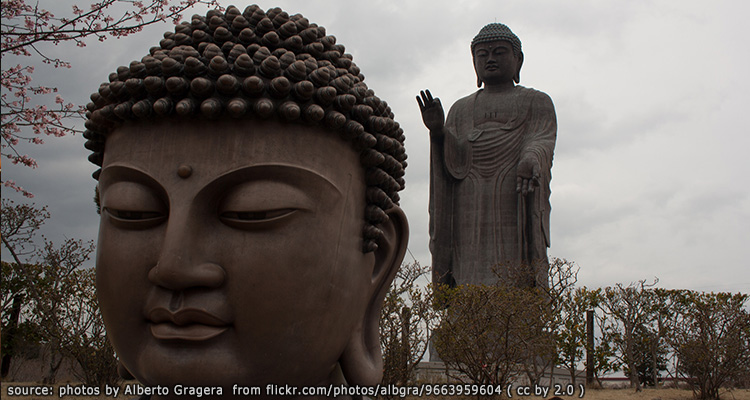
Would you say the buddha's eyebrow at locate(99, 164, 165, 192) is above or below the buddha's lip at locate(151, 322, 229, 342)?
above

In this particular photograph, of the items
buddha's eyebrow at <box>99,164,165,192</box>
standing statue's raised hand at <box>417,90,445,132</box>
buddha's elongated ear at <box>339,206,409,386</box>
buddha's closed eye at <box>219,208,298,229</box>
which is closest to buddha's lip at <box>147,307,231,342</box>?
buddha's closed eye at <box>219,208,298,229</box>

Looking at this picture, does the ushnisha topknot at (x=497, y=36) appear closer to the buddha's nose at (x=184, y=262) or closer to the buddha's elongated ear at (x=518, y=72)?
the buddha's elongated ear at (x=518, y=72)

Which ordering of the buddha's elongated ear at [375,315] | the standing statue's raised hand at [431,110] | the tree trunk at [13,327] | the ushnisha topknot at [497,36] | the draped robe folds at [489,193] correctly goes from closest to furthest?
1. the buddha's elongated ear at [375,315]
2. the standing statue's raised hand at [431,110]
3. the tree trunk at [13,327]
4. the draped robe folds at [489,193]
5. the ushnisha topknot at [497,36]

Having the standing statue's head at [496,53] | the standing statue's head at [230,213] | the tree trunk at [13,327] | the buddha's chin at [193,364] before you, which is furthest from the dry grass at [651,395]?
the tree trunk at [13,327]

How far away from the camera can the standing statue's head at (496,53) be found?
47.0 ft

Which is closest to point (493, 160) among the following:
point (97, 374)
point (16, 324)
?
point (97, 374)

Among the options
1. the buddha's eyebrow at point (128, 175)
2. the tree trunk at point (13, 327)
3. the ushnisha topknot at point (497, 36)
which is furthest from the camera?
the ushnisha topknot at point (497, 36)

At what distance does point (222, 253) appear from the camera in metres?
2.39

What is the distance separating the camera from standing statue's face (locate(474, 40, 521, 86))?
47.1 ft

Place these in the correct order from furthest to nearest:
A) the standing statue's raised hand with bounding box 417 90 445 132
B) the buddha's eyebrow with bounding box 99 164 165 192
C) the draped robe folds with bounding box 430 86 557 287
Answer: the draped robe folds with bounding box 430 86 557 287 < the standing statue's raised hand with bounding box 417 90 445 132 < the buddha's eyebrow with bounding box 99 164 165 192

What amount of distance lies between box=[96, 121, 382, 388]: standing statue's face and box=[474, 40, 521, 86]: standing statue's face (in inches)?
490

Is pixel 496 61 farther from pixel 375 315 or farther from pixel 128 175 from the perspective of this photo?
pixel 128 175

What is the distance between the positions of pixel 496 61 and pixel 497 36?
556mm

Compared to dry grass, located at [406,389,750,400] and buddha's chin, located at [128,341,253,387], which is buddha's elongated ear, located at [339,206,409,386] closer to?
buddha's chin, located at [128,341,253,387]
